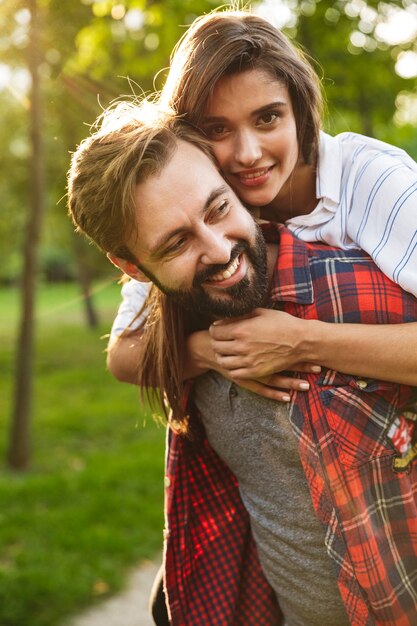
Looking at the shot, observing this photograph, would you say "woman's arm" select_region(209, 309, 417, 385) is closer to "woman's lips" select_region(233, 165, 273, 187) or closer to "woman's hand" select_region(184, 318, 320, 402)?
"woman's hand" select_region(184, 318, 320, 402)

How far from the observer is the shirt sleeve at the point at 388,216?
1.93m

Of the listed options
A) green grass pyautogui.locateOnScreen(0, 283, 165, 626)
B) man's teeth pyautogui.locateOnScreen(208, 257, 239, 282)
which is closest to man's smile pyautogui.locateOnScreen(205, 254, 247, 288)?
man's teeth pyautogui.locateOnScreen(208, 257, 239, 282)

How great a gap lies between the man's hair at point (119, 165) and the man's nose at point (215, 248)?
23 centimetres

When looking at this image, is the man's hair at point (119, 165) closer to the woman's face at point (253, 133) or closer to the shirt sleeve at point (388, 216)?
the woman's face at point (253, 133)

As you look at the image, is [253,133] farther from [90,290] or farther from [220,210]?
[90,290]

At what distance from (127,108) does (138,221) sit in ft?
1.33

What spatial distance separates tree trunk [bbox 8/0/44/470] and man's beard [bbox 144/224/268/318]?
204 inches

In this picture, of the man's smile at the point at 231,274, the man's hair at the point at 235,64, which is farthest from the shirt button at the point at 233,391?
the man's hair at the point at 235,64

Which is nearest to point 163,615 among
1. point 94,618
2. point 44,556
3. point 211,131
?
point 211,131

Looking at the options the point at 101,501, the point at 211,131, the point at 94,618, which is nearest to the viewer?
the point at 211,131

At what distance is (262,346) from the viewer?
2.12 metres

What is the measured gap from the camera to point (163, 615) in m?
2.64

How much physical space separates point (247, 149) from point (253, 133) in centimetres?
8

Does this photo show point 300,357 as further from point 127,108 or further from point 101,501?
point 101,501
